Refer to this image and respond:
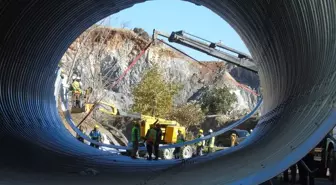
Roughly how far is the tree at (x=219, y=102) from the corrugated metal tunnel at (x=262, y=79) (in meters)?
29.0

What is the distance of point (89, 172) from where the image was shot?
1254cm

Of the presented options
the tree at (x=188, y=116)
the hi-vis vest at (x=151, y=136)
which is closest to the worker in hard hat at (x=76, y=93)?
A: the hi-vis vest at (x=151, y=136)

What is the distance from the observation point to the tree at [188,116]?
149 feet

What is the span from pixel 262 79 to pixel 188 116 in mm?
26773

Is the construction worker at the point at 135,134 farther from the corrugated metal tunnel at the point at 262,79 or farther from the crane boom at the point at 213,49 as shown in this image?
the crane boom at the point at 213,49

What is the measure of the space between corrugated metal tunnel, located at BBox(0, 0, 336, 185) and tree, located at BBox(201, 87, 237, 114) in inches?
1141

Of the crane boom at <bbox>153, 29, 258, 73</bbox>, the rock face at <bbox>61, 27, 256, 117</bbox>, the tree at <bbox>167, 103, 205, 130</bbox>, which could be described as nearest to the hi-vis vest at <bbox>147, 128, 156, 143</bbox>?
the crane boom at <bbox>153, 29, 258, 73</bbox>

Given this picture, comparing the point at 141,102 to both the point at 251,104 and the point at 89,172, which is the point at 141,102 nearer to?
the point at 251,104

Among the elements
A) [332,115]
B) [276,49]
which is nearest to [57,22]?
[276,49]

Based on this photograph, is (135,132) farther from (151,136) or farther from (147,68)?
(147,68)

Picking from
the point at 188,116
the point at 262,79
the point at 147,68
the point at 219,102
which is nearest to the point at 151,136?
the point at 262,79

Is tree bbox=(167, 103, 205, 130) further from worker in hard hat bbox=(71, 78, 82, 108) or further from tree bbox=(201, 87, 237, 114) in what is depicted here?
worker in hard hat bbox=(71, 78, 82, 108)

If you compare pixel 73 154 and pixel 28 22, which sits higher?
pixel 28 22

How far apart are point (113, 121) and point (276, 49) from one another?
1236 inches
